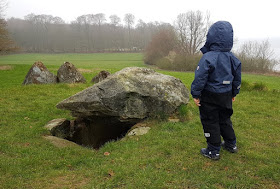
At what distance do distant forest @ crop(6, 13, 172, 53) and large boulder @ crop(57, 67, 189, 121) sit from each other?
79248mm

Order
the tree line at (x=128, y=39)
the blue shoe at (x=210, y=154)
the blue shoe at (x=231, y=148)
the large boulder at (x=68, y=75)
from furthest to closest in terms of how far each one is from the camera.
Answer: the tree line at (x=128, y=39)
the large boulder at (x=68, y=75)
the blue shoe at (x=231, y=148)
the blue shoe at (x=210, y=154)

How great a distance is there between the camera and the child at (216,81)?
480 centimetres

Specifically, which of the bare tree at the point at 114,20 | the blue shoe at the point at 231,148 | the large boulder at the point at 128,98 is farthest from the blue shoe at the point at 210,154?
the bare tree at the point at 114,20

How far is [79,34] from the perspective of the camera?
101000 millimetres

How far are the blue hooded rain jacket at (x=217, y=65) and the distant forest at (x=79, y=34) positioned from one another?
81650 millimetres

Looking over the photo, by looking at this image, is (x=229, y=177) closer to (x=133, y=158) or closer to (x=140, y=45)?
(x=133, y=158)

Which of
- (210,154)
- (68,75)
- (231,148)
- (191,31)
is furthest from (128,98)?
(191,31)

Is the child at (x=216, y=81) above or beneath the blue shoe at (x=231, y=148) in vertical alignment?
above

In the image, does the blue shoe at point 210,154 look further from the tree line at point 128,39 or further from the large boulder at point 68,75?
the tree line at point 128,39

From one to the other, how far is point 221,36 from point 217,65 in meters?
0.60

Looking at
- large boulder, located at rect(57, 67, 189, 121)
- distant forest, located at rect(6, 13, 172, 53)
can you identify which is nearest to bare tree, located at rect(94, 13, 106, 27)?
distant forest, located at rect(6, 13, 172, 53)

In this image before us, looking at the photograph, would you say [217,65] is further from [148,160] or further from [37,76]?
[37,76]

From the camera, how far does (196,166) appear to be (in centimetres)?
482

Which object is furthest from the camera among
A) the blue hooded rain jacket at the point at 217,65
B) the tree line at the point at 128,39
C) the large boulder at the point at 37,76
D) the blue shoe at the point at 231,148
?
the tree line at the point at 128,39
